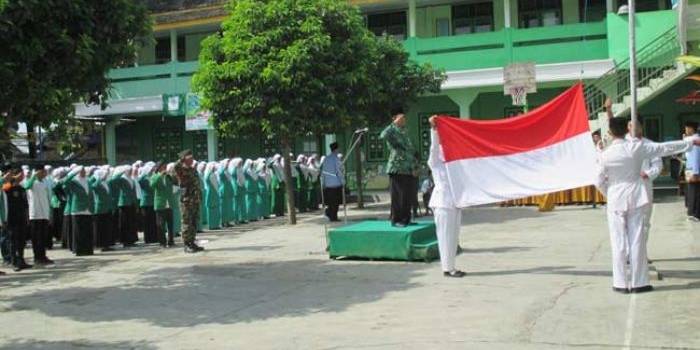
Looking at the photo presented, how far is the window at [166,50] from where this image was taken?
3158 cm

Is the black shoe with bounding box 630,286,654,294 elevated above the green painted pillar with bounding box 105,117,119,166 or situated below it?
below

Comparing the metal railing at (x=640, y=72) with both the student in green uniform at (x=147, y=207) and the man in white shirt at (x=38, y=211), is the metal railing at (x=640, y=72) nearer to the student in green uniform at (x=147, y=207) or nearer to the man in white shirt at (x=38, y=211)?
the student in green uniform at (x=147, y=207)

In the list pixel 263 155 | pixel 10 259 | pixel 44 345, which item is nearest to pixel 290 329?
pixel 44 345

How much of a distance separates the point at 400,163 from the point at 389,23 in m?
18.1

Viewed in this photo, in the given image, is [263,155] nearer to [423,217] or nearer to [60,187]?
[423,217]

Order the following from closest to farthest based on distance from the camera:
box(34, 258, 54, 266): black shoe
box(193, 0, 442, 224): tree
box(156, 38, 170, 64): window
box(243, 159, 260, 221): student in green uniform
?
box(34, 258, 54, 266): black shoe, box(193, 0, 442, 224): tree, box(243, 159, 260, 221): student in green uniform, box(156, 38, 170, 64): window

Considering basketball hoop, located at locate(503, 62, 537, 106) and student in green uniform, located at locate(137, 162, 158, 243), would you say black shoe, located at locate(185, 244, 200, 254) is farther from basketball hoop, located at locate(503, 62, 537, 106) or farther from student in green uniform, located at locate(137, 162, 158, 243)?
basketball hoop, located at locate(503, 62, 537, 106)

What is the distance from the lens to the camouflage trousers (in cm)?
1289

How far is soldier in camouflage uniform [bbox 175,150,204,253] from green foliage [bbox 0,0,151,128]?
4.06m

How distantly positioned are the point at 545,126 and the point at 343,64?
7388 mm

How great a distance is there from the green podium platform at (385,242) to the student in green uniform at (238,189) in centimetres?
730

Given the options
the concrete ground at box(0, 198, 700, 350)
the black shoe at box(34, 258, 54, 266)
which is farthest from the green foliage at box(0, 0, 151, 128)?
the black shoe at box(34, 258, 54, 266)

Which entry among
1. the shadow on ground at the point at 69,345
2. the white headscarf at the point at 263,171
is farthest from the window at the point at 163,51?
the shadow on ground at the point at 69,345

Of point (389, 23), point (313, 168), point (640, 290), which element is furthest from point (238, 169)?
point (389, 23)
